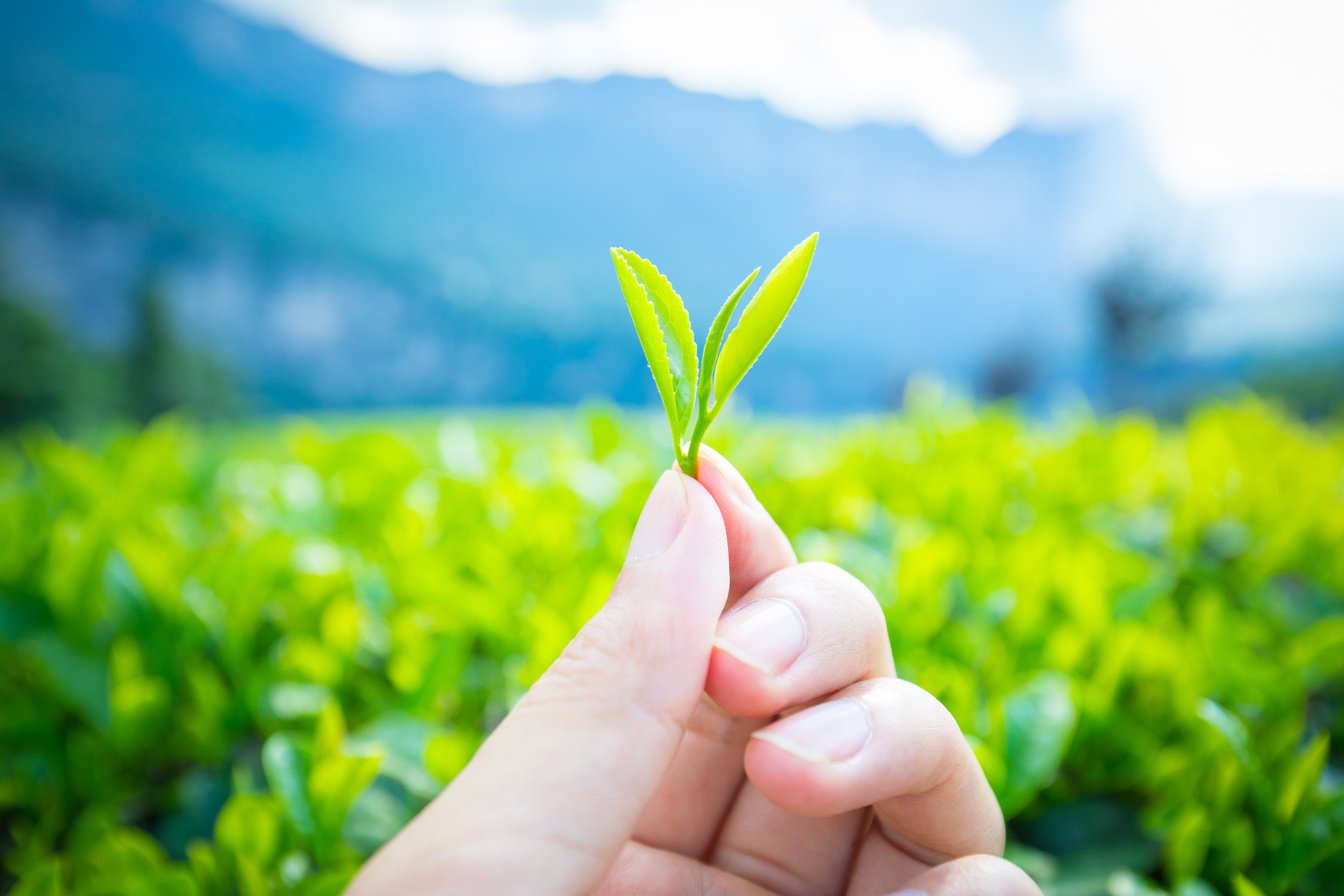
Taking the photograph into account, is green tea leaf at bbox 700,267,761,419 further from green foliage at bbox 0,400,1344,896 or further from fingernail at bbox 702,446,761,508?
green foliage at bbox 0,400,1344,896

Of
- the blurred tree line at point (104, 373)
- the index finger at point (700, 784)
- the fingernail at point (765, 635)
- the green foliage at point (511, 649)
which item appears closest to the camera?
the fingernail at point (765, 635)

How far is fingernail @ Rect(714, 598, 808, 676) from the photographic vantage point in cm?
74

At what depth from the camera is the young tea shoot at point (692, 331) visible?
702mm

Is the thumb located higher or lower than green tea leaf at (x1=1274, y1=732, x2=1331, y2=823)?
higher

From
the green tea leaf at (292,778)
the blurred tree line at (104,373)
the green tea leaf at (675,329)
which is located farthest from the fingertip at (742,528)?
the blurred tree line at (104,373)

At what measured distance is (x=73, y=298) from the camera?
29.2m

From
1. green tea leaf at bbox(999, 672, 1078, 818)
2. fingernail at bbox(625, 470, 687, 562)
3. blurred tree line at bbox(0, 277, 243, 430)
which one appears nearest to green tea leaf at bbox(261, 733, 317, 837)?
fingernail at bbox(625, 470, 687, 562)

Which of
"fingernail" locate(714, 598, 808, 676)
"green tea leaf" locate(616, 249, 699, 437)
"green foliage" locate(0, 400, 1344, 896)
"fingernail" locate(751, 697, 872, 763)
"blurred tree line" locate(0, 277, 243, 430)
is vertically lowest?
"blurred tree line" locate(0, 277, 243, 430)

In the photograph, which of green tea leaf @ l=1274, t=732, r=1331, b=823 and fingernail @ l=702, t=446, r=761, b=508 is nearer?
fingernail @ l=702, t=446, r=761, b=508

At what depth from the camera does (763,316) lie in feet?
2.34

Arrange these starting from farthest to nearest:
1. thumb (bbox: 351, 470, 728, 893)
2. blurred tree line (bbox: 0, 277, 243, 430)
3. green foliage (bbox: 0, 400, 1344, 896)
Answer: blurred tree line (bbox: 0, 277, 243, 430), green foliage (bbox: 0, 400, 1344, 896), thumb (bbox: 351, 470, 728, 893)

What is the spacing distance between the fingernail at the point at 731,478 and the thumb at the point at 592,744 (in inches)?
2.9

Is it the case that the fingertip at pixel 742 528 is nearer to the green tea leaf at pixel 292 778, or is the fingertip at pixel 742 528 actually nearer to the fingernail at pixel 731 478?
the fingernail at pixel 731 478

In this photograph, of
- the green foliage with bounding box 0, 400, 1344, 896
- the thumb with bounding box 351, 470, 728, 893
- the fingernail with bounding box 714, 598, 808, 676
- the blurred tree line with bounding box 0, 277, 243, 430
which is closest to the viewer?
the thumb with bounding box 351, 470, 728, 893
